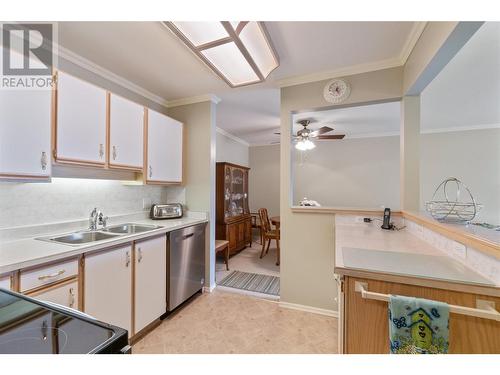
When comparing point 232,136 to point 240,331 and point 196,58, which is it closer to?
point 196,58

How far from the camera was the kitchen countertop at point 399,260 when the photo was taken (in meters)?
0.91

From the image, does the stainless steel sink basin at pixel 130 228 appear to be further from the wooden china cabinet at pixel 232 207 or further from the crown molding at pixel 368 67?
the crown molding at pixel 368 67

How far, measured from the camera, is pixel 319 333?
1896 millimetres

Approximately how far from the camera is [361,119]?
3.78 meters

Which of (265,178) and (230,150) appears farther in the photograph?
(265,178)

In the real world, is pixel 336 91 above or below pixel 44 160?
above

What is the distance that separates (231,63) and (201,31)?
40 centimetres

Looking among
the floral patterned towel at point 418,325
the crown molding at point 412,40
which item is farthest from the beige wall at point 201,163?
the floral patterned towel at point 418,325

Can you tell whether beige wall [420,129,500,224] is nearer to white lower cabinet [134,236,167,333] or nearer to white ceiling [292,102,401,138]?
white ceiling [292,102,401,138]

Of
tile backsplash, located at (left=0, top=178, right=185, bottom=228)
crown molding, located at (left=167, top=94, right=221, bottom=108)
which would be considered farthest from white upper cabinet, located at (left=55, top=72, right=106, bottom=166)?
crown molding, located at (left=167, top=94, right=221, bottom=108)

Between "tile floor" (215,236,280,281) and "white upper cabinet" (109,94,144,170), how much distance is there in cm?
200

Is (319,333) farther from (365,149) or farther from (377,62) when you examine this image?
(365,149)

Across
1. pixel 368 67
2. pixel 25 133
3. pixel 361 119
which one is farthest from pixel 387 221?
pixel 25 133

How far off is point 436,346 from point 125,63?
9.42 ft
